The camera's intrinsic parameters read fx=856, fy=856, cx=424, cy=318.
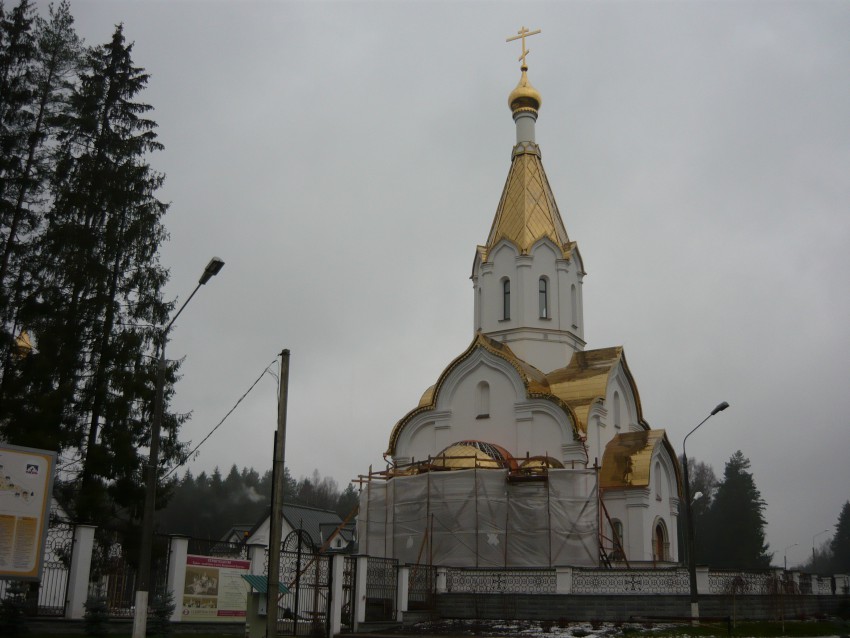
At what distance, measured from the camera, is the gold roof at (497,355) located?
84.7ft

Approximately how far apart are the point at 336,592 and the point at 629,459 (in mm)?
11504

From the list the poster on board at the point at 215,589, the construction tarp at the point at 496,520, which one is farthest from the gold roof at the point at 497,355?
the poster on board at the point at 215,589

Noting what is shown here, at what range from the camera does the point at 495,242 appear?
29766 millimetres

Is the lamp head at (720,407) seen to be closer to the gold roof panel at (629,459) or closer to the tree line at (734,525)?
the gold roof panel at (629,459)

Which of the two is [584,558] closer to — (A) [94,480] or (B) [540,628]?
(B) [540,628]

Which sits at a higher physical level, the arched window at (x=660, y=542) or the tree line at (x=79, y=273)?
the tree line at (x=79, y=273)

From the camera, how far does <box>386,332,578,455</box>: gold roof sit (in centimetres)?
2583

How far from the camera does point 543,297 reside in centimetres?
2903

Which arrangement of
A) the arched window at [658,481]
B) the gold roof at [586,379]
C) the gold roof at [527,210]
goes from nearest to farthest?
the gold roof at [586,379], the arched window at [658,481], the gold roof at [527,210]

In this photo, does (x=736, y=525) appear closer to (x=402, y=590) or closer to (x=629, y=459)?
(x=629, y=459)

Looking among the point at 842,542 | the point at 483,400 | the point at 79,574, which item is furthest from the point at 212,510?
the point at 842,542

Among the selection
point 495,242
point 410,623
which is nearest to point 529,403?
point 495,242

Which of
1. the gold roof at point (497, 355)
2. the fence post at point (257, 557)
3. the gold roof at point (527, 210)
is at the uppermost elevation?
the gold roof at point (527, 210)

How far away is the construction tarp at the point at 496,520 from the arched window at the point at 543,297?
271 inches
